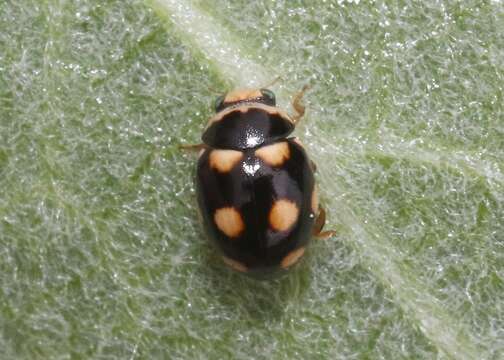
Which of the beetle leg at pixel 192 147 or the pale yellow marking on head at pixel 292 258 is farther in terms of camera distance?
the beetle leg at pixel 192 147

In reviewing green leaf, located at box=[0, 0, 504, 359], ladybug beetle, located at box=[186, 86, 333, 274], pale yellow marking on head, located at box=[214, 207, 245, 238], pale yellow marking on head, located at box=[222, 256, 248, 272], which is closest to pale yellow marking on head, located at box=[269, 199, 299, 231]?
ladybug beetle, located at box=[186, 86, 333, 274]

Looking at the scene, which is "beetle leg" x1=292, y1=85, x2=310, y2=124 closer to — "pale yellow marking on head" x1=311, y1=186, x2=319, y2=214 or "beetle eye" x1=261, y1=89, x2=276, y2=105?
"beetle eye" x1=261, y1=89, x2=276, y2=105

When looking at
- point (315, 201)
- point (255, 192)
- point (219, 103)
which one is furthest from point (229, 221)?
point (219, 103)

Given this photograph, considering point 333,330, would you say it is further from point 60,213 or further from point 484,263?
point 60,213

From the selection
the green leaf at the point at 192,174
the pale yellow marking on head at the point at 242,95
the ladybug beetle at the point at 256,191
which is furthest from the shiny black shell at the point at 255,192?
the green leaf at the point at 192,174

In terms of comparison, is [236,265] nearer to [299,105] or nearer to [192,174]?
A: [192,174]

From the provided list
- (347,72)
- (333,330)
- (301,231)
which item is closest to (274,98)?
(347,72)

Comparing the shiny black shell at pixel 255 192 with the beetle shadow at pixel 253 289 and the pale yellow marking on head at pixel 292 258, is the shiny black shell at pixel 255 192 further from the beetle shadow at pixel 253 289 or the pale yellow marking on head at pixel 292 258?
the beetle shadow at pixel 253 289
